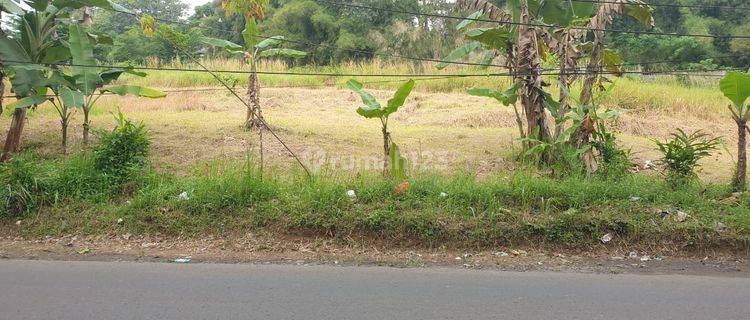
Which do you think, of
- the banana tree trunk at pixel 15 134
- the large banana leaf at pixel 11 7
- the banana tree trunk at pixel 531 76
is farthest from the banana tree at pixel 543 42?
the banana tree trunk at pixel 15 134

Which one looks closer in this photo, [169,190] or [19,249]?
[19,249]

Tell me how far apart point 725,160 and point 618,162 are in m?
3.03

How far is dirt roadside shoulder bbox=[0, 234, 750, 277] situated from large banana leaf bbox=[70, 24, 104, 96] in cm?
251

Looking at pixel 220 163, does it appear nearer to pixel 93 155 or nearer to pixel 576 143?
pixel 93 155

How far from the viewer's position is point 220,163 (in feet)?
26.9

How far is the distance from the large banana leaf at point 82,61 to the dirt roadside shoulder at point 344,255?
2.51 metres

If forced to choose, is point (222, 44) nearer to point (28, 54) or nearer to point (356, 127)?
point (28, 54)

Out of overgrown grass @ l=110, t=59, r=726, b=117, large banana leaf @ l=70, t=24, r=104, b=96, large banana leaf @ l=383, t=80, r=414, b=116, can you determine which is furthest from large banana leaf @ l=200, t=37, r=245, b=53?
overgrown grass @ l=110, t=59, r=726, b=117

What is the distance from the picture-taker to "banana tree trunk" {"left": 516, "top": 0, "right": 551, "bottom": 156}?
830 centimetres

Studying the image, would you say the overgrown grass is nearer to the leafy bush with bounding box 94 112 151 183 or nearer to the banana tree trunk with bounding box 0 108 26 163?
the banana tree trunk with bounding box 0 108 26 163

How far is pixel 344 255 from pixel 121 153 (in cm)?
357

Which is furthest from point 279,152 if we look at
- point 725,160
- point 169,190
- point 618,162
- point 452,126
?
point 725,160

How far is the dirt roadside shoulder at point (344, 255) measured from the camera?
19.4 feet

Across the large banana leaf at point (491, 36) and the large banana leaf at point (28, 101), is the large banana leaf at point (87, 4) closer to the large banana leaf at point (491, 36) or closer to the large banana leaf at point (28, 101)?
the large banana leaf at point (28, 101)
